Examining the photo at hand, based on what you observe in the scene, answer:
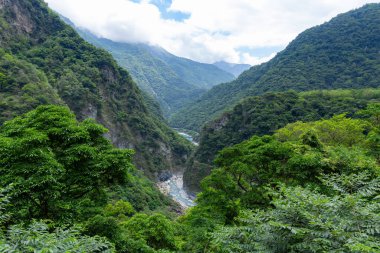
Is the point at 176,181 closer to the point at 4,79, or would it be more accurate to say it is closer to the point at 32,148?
the point at 4,79

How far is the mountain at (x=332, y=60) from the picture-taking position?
88625mm

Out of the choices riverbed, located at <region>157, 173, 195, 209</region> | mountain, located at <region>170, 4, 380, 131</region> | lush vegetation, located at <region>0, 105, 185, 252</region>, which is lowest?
riverbed, located at <region>157, 173, 195, 209</region>

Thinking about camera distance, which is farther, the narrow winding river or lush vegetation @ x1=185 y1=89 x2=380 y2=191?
the narrow winding river

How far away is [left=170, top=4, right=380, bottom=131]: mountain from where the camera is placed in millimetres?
88625

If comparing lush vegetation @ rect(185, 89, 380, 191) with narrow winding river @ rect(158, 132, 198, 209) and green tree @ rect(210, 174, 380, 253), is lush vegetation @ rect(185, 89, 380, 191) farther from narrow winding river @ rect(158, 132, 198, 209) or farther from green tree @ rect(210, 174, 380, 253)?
green tree @ rect(210, 174, 380, 253)

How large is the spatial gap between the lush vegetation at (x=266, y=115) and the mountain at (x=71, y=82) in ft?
66.3

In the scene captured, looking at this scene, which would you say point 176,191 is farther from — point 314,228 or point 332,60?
point 332,60

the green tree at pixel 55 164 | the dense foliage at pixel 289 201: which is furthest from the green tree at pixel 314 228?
the green tree at pixel 55 164

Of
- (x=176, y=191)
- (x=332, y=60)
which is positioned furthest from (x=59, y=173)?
(x=332, y=60)

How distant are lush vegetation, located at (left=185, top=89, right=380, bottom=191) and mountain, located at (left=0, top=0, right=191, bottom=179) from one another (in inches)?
795

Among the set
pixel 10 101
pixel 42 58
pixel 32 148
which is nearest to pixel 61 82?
pixel 42 58

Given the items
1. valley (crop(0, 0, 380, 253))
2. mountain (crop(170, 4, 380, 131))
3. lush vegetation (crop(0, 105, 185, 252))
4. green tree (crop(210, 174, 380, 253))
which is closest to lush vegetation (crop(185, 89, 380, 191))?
valley (crop(0, 0, 380, 253))

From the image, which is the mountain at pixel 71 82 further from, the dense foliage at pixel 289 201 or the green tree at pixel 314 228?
the green tree at pixel 314 228

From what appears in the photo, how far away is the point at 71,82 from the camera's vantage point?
213 feet
